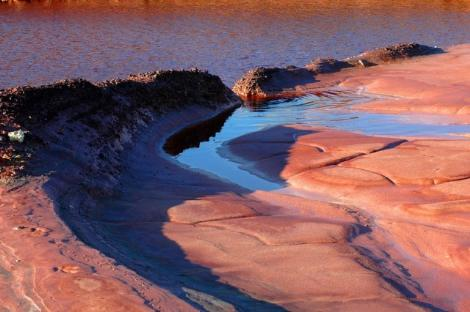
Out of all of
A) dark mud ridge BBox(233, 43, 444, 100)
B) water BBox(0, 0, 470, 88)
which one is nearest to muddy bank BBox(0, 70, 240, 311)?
dark mud ridge BBox(233, 43, 444, 100)

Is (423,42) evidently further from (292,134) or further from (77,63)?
(292,134)

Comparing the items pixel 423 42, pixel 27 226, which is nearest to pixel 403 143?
pixel 27 226

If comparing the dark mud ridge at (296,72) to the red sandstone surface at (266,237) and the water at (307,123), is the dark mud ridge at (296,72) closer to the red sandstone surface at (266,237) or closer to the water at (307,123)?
the water at (307,123)

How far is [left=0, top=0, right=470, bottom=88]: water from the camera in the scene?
737 inches

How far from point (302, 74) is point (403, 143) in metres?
7.35

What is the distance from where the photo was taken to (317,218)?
729 cm

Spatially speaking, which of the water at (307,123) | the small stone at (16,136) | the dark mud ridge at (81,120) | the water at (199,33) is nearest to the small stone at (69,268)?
the dark mud ridge at (81,120)

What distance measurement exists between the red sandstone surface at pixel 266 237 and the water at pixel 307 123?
0.37 metres

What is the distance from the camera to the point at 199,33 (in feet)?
81.0

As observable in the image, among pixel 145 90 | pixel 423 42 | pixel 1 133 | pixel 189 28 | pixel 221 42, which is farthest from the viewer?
pixel 189 28

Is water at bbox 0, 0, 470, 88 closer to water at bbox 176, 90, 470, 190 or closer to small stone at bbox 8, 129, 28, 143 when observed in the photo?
water at bbox 176, 90, 470, 190

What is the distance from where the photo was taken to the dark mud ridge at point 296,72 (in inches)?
622

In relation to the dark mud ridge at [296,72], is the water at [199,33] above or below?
above

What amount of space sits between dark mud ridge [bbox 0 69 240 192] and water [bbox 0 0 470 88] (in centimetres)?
411
